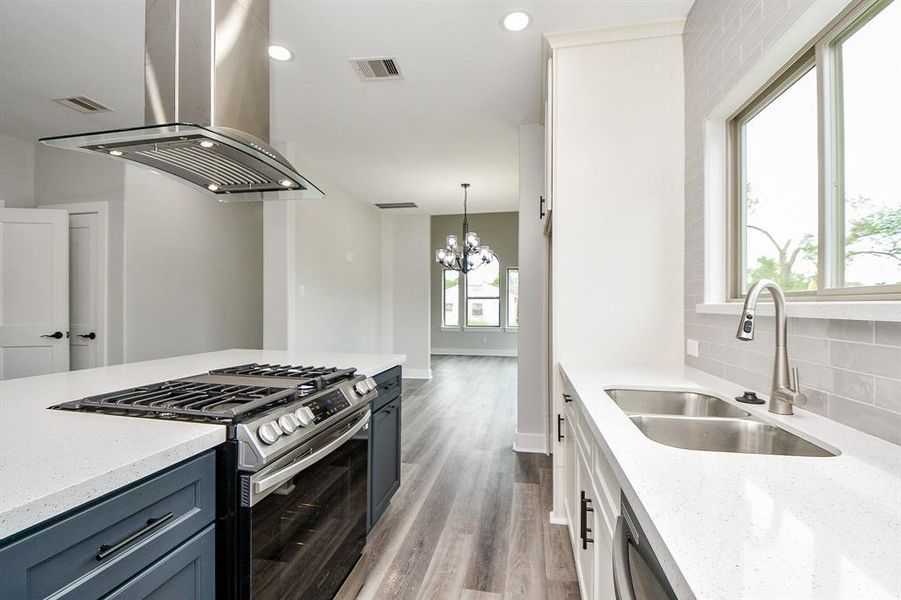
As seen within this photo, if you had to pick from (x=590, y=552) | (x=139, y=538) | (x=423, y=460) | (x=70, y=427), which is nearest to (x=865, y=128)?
(x=590, y=552)

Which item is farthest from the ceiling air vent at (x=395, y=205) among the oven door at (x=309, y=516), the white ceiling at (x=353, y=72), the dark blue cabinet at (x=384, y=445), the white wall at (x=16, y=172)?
the oven door at (x=309, y=516)

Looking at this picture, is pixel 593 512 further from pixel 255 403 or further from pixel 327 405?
pixel 255 403

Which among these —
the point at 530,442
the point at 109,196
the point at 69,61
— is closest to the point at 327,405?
the point at 530,442

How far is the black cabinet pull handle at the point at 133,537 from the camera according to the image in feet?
2.65

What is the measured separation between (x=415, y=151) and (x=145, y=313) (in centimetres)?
304

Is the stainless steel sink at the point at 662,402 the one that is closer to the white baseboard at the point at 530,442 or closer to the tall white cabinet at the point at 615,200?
the tall white cabinet at the point at 615,200

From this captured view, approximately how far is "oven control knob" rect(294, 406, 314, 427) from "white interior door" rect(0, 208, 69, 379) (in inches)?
151

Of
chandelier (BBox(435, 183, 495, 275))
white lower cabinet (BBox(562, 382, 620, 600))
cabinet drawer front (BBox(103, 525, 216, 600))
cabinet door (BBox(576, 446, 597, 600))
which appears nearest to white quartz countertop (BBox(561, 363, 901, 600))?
white lower cabinet (BBox(562, 382, 620, 600))

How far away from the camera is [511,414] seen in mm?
4730

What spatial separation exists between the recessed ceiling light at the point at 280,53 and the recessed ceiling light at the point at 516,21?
1305 mm

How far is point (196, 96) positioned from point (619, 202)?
6.55 feet

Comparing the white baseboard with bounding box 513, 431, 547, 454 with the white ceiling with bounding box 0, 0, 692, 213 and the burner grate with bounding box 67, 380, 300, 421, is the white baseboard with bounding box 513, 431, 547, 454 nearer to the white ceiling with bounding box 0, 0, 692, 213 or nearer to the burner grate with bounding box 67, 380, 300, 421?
the burner grate with bounding box 67, 380, 300, 421

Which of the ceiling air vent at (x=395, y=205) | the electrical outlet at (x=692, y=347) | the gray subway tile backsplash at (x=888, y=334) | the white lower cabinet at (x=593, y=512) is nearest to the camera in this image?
the gray subway tile backsplash at (x=888, y=334)

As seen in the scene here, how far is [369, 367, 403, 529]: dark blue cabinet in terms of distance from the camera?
7.00ft
